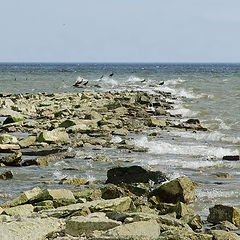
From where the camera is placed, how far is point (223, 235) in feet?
23.8

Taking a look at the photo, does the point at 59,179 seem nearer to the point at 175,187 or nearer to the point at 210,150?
the point at 175,187

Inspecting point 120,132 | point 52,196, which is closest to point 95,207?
point 52,196

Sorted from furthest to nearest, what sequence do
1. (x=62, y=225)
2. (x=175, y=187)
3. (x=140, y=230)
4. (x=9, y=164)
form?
1. (x=9, y=164)
2. (x=175, y=187)
3. (x=62, y=225)
4. (x=140, y=230)

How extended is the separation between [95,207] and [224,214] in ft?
6.04

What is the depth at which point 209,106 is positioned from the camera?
32844 millimetres

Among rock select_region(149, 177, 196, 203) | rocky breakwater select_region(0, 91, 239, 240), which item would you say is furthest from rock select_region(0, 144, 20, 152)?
rock select_region(149, 177, 196, 203)

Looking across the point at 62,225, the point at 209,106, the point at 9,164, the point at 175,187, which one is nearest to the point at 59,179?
the point at 9,164

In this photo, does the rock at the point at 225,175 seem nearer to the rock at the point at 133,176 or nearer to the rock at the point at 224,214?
the rock at the point at 133,176

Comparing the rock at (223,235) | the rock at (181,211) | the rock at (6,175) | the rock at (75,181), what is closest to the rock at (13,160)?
the rock at (6,175)

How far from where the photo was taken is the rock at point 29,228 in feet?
22.8

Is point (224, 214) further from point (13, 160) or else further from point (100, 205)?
point (13, 160)

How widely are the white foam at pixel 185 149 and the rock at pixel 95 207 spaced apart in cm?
716

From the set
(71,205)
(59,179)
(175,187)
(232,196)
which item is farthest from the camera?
(59,179)

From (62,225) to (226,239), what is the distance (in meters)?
2.05
